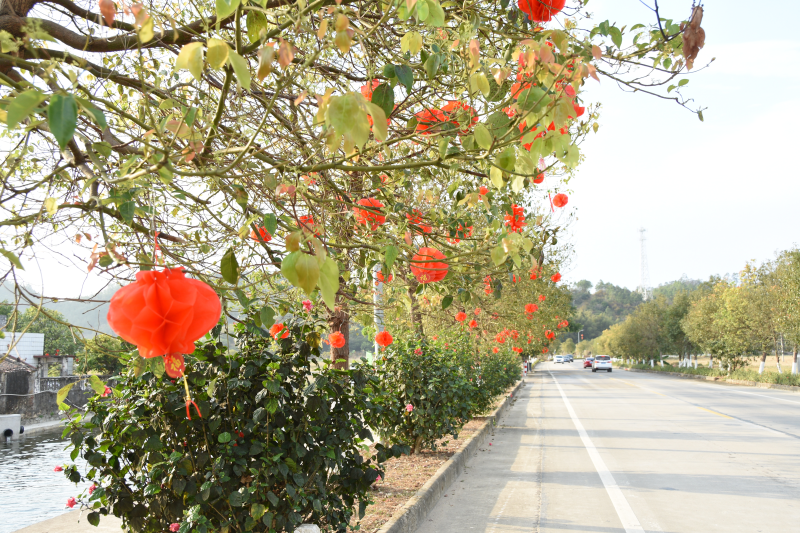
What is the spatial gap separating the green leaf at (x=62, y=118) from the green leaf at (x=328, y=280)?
606 mm

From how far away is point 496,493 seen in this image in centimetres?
677

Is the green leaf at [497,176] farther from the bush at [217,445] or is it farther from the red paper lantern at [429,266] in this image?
the bush at [217,445]

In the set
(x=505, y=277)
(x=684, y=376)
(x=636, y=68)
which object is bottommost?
(x=684, y=376)

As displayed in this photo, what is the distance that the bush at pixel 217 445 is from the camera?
3461mm

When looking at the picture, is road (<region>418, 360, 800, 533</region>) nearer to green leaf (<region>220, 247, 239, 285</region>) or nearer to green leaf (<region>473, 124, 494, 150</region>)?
green leaf (<region>220, 247, 239, 285</region>)

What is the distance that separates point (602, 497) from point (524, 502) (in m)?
0.92

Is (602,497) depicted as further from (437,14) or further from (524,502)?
(437,14)

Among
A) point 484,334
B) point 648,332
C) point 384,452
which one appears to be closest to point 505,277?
point 384,452

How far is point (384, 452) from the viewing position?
440cm

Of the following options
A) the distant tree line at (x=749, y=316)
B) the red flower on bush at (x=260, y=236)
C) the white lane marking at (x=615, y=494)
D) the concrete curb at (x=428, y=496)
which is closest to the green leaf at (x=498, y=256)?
the red flower on bush at (x=260, y=236)

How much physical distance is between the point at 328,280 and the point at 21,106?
2.28 ft

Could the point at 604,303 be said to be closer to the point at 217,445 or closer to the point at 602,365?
the point at 602,365

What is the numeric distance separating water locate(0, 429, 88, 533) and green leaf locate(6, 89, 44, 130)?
6744 millimetres

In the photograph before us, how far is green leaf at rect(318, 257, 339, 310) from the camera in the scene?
1357 mm
